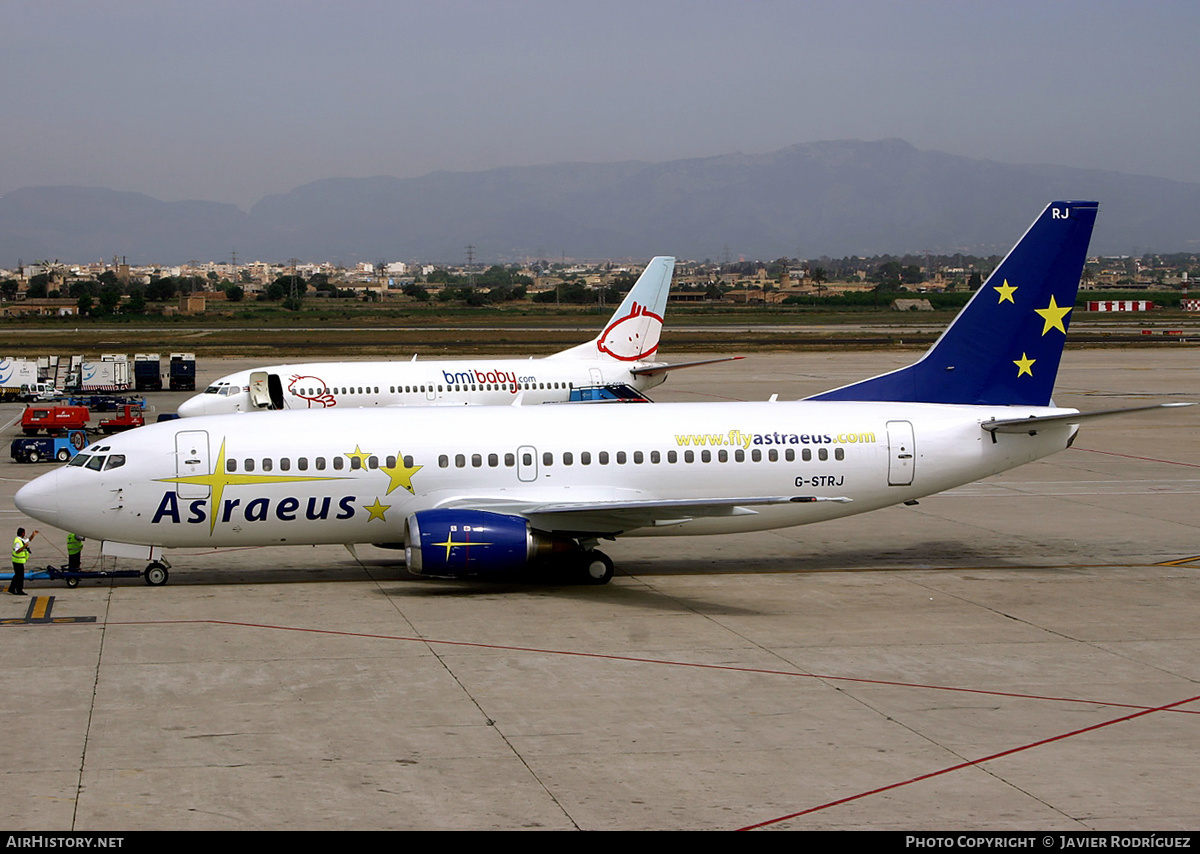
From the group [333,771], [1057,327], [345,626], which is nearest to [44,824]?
[333,771]

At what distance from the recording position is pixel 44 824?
14023 mm

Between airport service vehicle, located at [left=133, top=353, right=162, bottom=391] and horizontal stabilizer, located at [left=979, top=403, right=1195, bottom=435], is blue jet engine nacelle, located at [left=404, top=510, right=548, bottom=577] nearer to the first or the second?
horizontal stabilizer, located at [left=979, top=403, right=1195, bottom=435]

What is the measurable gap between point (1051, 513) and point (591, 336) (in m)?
95.7

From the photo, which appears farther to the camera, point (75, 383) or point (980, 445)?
point (75, 383)

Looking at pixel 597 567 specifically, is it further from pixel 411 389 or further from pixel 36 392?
pixel 36 392

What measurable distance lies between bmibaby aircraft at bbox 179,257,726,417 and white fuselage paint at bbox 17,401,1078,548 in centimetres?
2384

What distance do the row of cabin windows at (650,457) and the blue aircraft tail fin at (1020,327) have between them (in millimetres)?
2993

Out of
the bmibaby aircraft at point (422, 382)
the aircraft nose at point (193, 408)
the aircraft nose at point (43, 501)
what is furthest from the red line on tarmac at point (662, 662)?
the aircraft nose at point (193, 408)

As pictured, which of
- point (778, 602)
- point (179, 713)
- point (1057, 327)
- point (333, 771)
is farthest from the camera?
point (1057, 327)

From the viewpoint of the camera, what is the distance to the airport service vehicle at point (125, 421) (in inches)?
2216

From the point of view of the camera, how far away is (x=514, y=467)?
92.2 feet

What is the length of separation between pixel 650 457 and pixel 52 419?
36.9 meters

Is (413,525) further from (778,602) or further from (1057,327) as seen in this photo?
(1057,327)

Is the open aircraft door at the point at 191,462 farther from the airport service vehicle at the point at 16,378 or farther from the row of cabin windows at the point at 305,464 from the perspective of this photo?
the airport service vehicle at the point at 16,378
